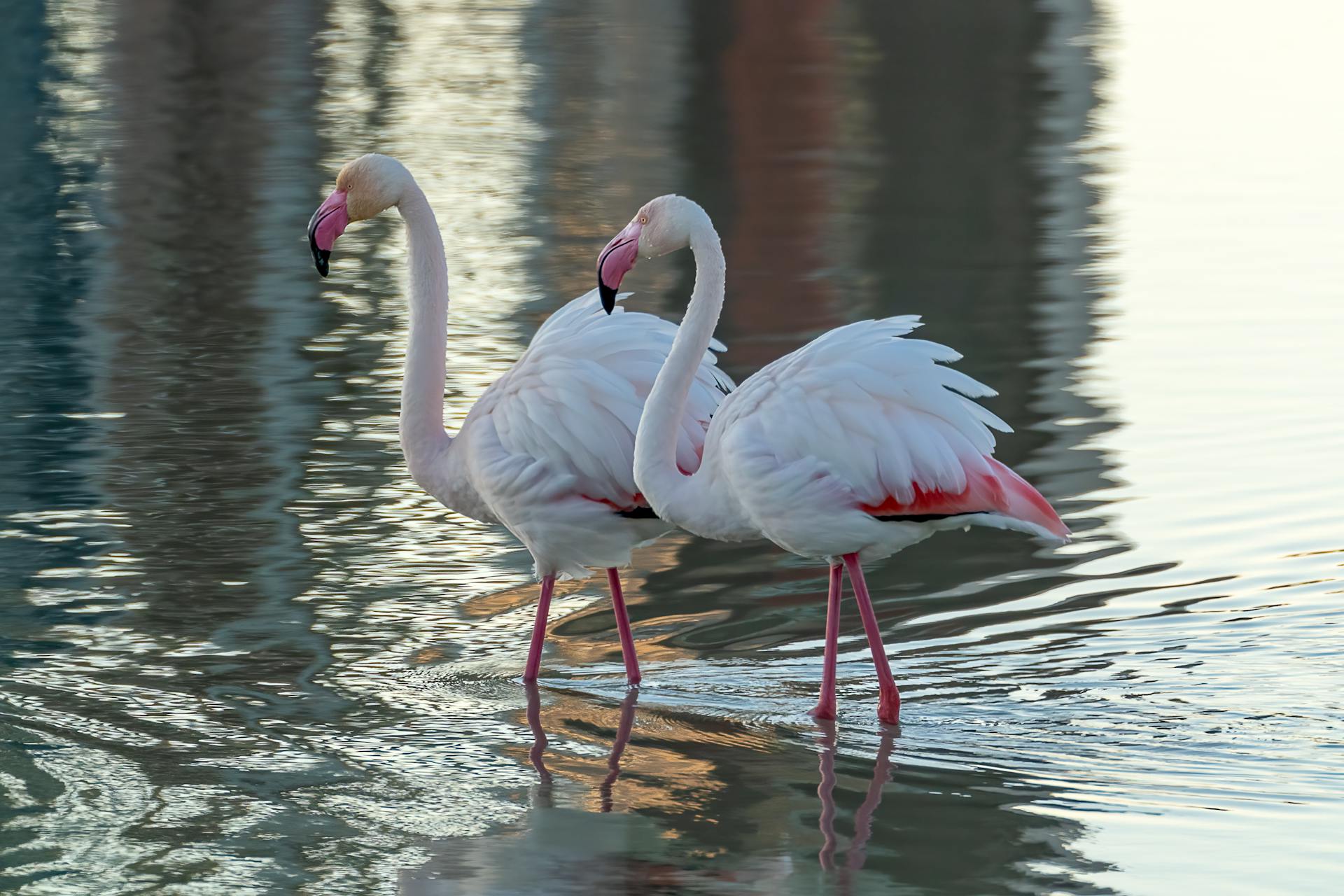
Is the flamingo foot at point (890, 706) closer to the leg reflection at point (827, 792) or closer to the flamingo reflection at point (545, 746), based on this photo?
the leg reflection at point (827, 792)

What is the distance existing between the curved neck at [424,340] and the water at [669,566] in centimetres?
61

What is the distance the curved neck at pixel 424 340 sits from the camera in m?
6.37

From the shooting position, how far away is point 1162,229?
13.6m

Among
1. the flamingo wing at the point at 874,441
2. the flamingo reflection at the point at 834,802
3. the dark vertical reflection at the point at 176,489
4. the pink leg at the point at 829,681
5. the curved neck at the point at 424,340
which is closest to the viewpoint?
the flamingo reflection at the point at 834,802

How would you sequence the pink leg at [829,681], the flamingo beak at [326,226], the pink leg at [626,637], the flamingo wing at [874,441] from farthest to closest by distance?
the flamingo beak at [326,226] → the pink leg at [626,637] → the pink leg at [829,681] → the flamingo wing at [874,441]

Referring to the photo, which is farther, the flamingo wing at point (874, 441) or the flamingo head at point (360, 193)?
the flamingo head at point (360, 193)

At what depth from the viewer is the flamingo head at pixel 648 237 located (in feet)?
19.0

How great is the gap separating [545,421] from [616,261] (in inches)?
21.6

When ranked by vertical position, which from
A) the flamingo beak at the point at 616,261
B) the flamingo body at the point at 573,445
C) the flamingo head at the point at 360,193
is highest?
the flamingo head at the point at 360,193

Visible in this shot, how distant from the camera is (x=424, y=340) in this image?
254 inches

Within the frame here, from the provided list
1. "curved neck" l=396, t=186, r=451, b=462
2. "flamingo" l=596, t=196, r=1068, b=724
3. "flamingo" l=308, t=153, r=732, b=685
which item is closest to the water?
"flamingo" l=308, t=153, r=732, b=685

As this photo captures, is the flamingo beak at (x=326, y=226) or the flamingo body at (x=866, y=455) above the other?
the flamingo beak at (x=326, y=226)

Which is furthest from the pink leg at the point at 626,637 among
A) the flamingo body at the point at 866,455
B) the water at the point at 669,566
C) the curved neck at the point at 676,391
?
the flamingo body at the point at 866,455

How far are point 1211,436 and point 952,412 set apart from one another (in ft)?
10.9
